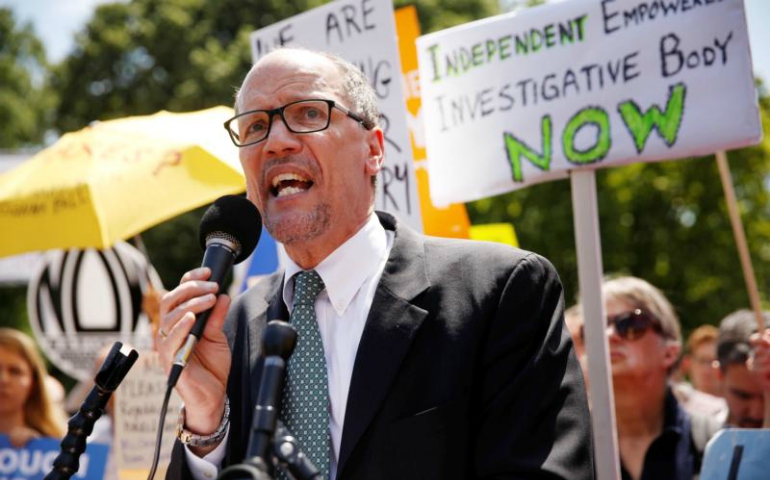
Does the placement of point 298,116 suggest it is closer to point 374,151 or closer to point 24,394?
point 374,151

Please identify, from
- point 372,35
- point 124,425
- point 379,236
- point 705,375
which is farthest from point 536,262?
point 705,375

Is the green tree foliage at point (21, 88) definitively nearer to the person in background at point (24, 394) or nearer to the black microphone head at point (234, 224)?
the person in background at point (24, 394)

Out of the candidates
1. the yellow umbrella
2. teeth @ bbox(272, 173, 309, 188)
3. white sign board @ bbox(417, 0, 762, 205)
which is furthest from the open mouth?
the yellow umbrella

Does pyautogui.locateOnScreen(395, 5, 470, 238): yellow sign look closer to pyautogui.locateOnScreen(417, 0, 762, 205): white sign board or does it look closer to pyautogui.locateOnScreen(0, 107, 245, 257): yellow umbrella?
pyautogui.locateOnScreen(417, 0, 762, 205): white sign board

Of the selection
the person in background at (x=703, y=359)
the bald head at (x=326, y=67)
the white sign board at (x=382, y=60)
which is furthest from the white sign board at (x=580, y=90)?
the person in background at (x=703, y=359)

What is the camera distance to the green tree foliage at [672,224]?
22141 millimetres

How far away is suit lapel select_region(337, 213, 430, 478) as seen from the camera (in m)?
2.40

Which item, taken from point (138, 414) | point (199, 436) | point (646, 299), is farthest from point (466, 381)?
point (138, 414)

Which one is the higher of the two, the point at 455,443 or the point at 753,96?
the point at 753,96

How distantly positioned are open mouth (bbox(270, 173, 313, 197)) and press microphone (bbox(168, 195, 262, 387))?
185 millimetres

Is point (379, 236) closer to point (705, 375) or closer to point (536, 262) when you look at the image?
point (536, 262)

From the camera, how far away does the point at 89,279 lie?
862cm

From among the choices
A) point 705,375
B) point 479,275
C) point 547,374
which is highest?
point 479,275

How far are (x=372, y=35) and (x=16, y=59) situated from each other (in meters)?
35.1
